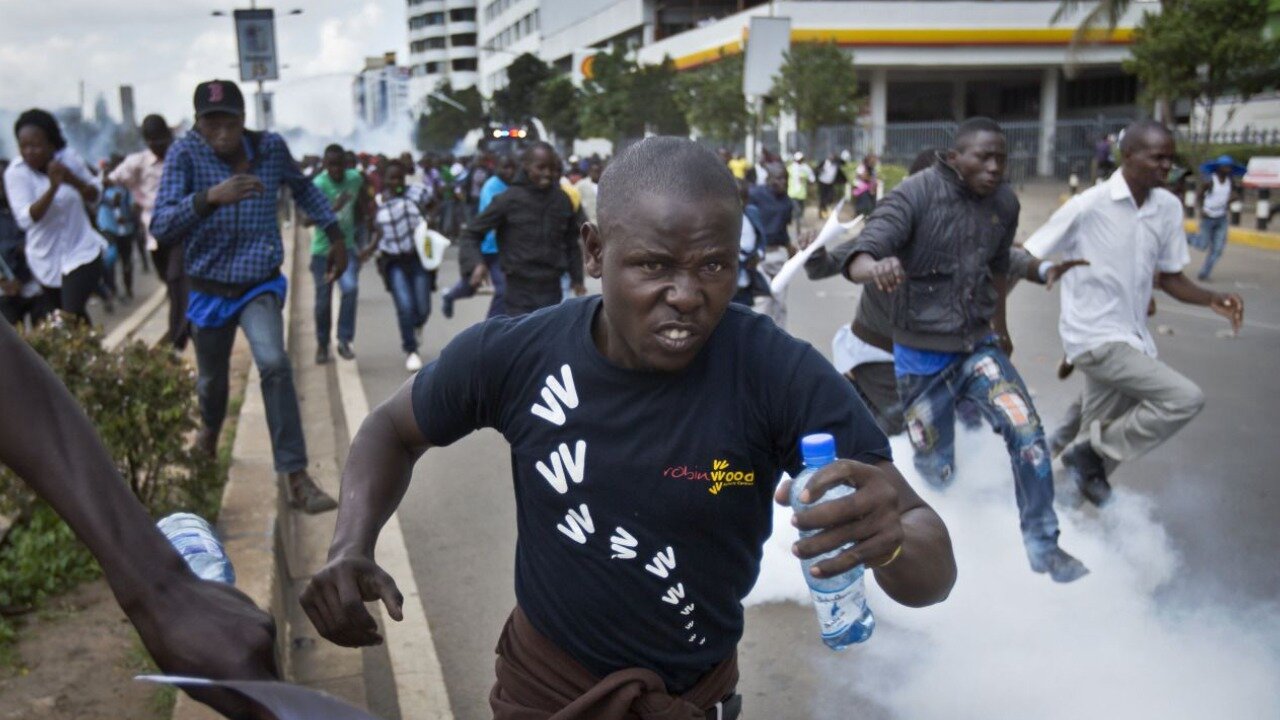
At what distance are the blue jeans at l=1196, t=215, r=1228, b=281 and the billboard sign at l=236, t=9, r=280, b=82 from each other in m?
13.2

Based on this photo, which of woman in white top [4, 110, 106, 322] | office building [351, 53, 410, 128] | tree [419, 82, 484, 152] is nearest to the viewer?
woman in white top [4, 110, 106, 322]

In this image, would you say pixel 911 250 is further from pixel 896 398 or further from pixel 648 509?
pixel 648 509

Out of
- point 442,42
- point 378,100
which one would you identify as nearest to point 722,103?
point 378,100

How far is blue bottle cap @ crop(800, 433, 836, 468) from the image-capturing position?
195 centimetres

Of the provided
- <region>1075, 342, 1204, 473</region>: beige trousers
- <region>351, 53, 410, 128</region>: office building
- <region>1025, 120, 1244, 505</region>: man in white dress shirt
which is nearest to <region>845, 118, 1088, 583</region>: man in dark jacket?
<region>1025, 120, 1244, 505</region>: man in white dress shirt

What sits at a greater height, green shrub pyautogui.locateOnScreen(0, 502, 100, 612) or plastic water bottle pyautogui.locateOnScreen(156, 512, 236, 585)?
plastic water bottle pyautogui.locateOnScreen(156, 512, 236, 585)

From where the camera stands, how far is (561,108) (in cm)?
5884

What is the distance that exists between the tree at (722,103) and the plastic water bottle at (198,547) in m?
38.6

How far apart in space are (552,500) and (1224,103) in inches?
1454

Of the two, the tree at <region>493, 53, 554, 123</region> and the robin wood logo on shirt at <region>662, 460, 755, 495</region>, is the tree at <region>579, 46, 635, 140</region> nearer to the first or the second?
the tree at <region>493, 53, 554, 123</region>

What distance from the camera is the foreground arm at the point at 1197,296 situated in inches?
224

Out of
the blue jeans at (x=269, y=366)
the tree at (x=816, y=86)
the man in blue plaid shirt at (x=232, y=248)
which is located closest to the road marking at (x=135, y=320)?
the blue jeans at (x=269, y=366)

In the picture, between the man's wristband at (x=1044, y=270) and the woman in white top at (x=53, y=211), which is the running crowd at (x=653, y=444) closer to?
the man's wristband at (x=1044, y=270)

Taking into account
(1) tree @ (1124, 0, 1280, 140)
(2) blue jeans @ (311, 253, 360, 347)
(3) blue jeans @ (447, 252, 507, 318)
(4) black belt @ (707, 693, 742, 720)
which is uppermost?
(1) tree @ (1124, 0, 1280, 140)
